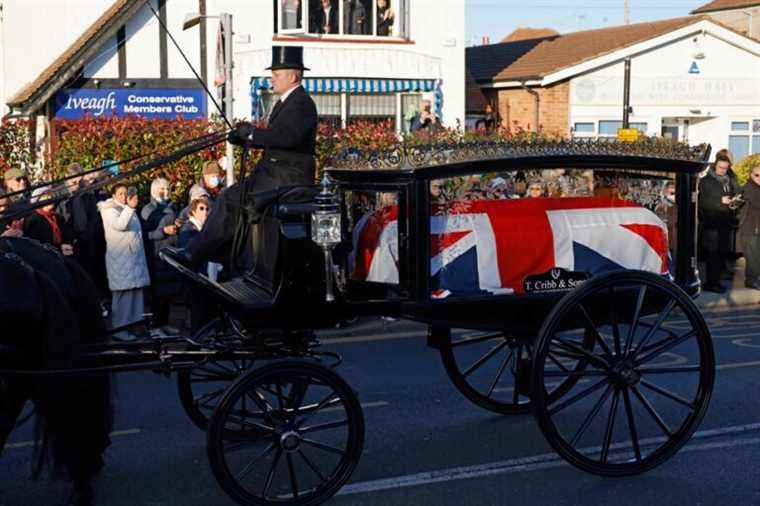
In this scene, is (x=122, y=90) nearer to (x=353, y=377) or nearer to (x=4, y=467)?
(x=353, y=377)

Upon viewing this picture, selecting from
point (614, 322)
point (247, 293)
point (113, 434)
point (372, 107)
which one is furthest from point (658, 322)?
point (372, 107)

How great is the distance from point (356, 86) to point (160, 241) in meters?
11.6

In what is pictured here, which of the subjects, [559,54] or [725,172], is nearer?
[725,172]

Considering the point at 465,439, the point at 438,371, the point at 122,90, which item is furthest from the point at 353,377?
the point at 122,90

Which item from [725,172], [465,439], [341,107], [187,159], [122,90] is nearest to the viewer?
[465,439]

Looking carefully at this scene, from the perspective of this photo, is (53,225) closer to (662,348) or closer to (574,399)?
(574,399)

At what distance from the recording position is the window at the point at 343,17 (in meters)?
21.5

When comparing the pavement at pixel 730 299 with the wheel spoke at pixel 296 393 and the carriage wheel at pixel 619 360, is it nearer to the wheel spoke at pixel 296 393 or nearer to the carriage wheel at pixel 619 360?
the carriage wheel at pixel 619 360

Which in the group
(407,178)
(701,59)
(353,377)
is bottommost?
(353,377)

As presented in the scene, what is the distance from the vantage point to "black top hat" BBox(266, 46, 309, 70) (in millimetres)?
6988

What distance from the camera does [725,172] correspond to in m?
15.2

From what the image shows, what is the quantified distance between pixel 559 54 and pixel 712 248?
564 inches

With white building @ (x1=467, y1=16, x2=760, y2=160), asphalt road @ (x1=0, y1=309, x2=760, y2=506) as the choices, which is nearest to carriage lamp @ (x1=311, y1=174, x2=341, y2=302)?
asphalt road @ (x1=0, y1=309, x2=760, y2=506)

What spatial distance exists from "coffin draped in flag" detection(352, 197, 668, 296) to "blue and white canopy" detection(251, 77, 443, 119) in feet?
49.0
